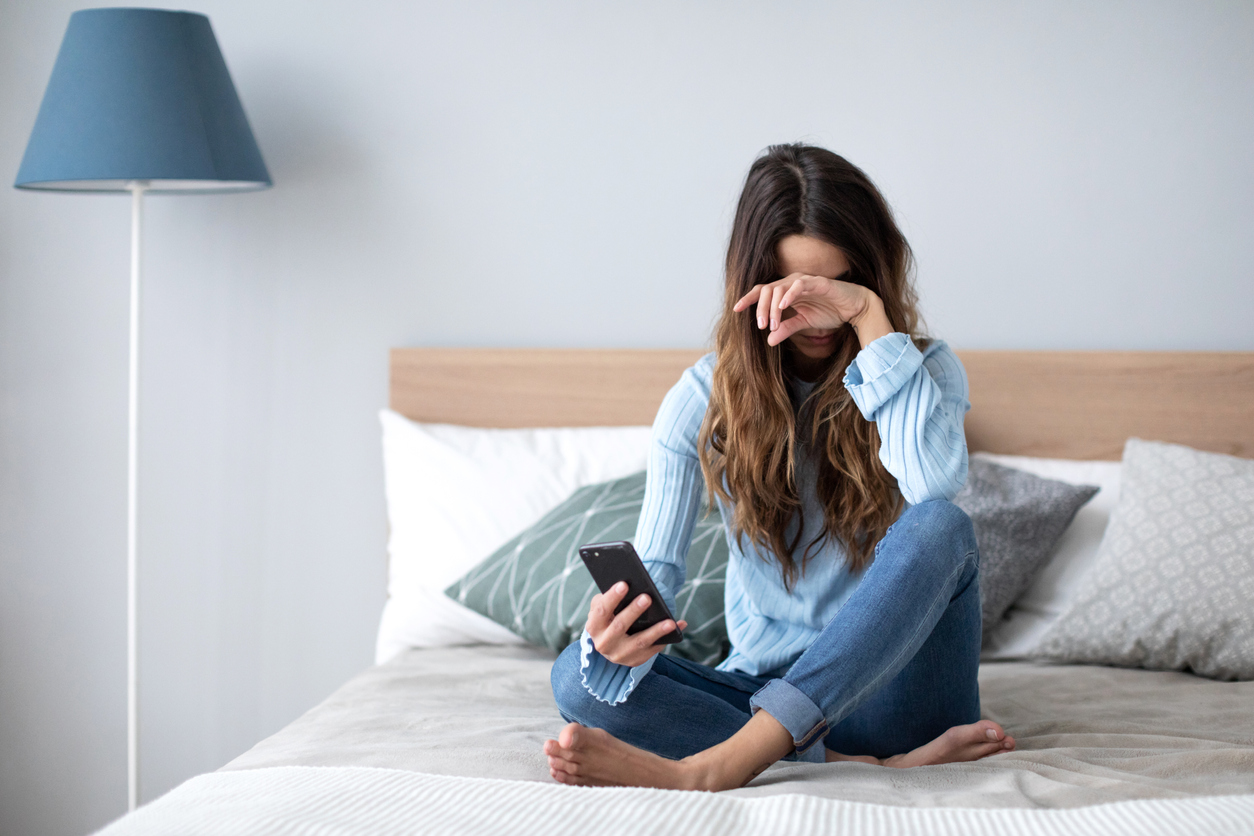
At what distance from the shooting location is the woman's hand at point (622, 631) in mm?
1036

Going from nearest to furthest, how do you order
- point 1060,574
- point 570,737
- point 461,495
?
1. point 570,737
2. point 1060,574
3. point 461,495

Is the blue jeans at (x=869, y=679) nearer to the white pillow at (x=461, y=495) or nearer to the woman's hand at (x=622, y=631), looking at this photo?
the woman's hand at (x=622, y=631)

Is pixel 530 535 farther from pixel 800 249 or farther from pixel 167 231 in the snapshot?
pixel 167 231

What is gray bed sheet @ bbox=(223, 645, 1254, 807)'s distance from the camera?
983 mm

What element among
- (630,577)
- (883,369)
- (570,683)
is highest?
(883,369)

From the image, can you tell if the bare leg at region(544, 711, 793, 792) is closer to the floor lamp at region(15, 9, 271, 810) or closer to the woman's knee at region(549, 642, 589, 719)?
the woman's knee at region(549, 642, 589, 719)

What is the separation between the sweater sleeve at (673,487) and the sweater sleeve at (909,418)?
0.65ft

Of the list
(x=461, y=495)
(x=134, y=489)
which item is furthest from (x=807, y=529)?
(x=134, y=489)

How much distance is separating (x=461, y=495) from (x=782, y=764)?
0.93 metres

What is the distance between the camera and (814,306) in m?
1.21

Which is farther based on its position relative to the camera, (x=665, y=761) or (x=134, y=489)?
(x=134, y=489)

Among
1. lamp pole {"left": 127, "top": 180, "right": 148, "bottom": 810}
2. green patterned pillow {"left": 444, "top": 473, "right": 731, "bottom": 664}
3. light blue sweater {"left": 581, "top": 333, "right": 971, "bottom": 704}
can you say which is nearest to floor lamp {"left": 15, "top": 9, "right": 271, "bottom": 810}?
lamp pole {"left": 127, "top": 180, "right": 148, "bottom": 810}

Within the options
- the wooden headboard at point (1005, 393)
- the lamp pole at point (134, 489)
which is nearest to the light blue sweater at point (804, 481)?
the wooden headboard at point (1005, 393)

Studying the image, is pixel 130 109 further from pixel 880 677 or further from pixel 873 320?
pixel 880 677
